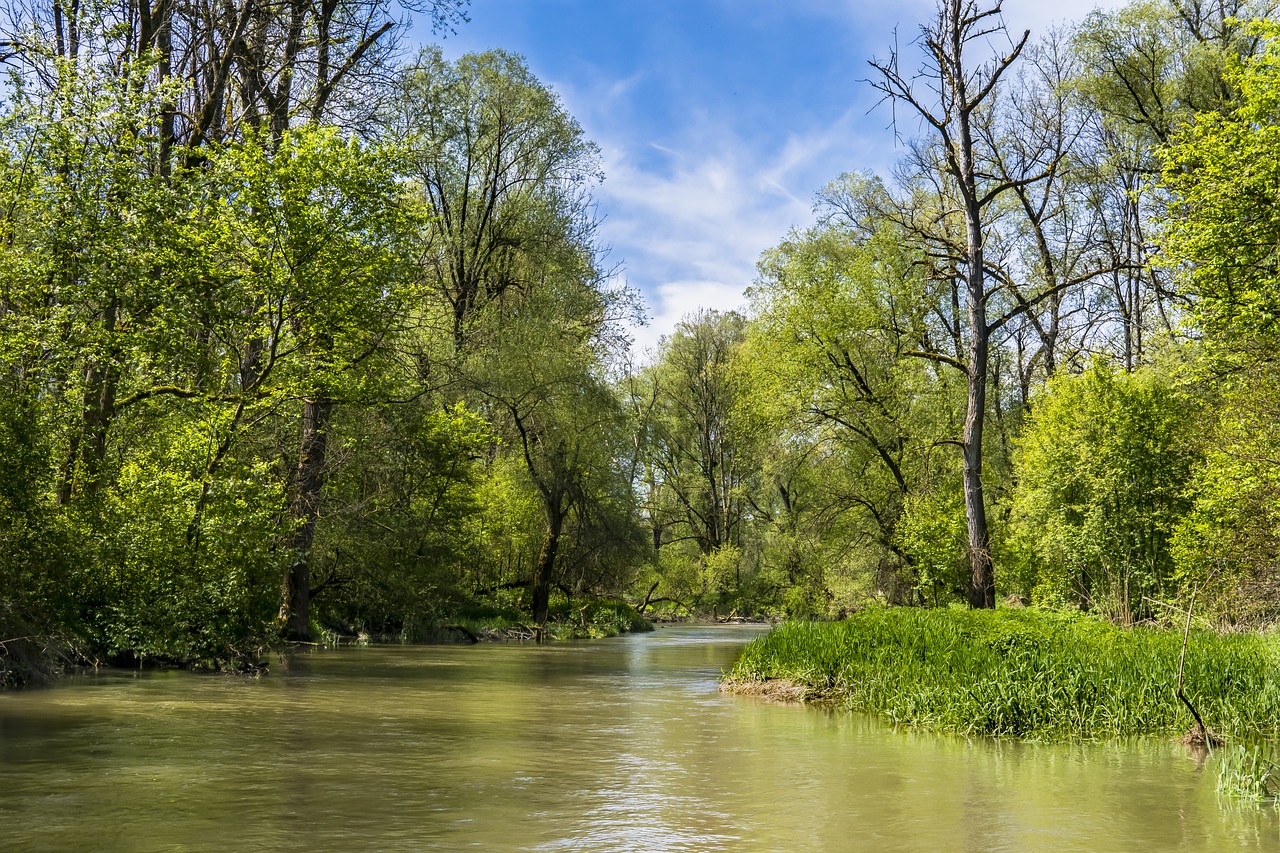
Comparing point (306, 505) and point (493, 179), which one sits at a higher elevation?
point (493, 179)

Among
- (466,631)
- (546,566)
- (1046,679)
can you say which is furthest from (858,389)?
(1046,679)

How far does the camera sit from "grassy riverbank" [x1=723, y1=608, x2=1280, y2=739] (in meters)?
10.2

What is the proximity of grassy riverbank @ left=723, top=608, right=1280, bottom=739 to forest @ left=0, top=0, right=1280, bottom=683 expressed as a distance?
20.8ft

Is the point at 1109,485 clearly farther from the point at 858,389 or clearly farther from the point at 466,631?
the point at 466,631

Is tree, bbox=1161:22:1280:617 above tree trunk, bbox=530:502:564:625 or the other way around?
above

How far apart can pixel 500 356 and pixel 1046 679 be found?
2129 cm

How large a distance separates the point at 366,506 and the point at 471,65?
16.2m

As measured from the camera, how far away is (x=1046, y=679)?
10.7 m

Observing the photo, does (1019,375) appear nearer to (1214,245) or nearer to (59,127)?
(1214,245)

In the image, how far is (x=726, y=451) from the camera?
53.3 metres

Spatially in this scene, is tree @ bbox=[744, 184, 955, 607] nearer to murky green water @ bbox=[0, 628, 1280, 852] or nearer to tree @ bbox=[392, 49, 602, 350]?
tree @ bbox=[392, 49, 602, 350]

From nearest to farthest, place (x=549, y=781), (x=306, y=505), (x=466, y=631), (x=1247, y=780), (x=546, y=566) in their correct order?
1. (x=1247, y=780)
2. (x=549, y=781)
3. (x=306, y=505)
4. (x=466, y=631)
5. (x=546, y=566)

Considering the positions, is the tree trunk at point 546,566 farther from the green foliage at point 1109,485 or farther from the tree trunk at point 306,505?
the green foliage at point 1109,485

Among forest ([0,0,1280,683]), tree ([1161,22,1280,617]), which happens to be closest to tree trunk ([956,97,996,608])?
forest ([0,0,1280,683])
